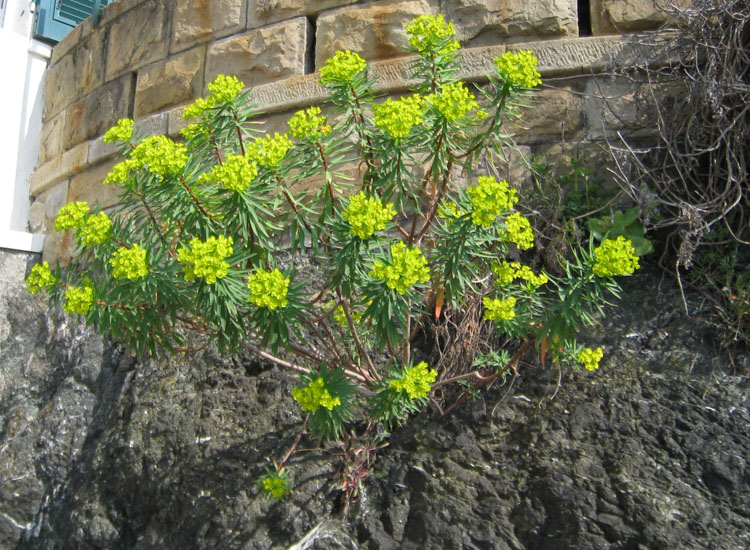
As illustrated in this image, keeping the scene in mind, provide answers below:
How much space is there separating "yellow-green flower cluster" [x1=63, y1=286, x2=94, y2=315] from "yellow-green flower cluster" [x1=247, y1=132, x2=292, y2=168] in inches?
27.6

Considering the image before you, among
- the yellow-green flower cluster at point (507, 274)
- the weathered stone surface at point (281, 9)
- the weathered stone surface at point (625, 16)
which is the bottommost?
the yellow-green flower cluster at point (507, 274)

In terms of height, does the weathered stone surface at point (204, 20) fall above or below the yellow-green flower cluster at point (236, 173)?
above

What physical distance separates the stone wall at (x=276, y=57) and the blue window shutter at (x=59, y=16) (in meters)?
0.25

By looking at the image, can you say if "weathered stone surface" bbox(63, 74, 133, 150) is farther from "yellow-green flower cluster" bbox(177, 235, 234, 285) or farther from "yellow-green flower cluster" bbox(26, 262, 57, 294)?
"yellow-green flower cluster" bbox(177, 235, 234, 285)

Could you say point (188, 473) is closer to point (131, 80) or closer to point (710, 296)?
point (710, 296)

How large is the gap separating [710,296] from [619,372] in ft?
1.69

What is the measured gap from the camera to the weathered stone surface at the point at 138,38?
179 inches

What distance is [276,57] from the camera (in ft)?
13.2

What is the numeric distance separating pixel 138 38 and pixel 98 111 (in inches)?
21.9

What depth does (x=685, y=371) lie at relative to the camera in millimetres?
2879

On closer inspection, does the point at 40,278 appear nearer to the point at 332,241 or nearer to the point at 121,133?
the point at 121,133

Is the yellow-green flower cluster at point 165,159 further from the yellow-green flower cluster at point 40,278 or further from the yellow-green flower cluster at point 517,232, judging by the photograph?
the yellow-green flower cluster at point 517,232

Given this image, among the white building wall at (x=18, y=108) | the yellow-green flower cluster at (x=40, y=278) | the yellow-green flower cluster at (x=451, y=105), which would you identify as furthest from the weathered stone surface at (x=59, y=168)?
the yellow-green flower cluster at (x=451, y=105)

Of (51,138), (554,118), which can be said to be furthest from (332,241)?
(51,138)
